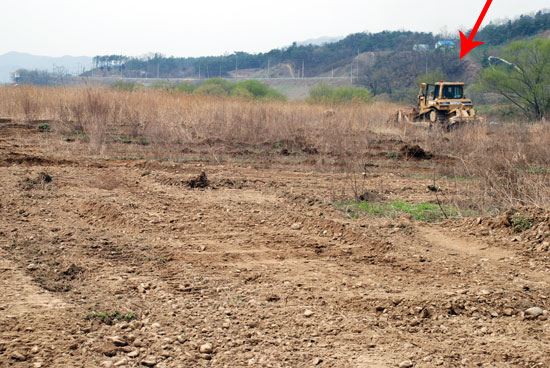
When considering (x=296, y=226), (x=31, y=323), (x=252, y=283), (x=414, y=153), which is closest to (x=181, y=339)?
(x=31, y=323)

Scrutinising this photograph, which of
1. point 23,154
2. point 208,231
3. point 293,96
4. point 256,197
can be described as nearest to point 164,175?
point 256,197

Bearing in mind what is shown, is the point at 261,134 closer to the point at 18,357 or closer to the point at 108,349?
the point at 108,349

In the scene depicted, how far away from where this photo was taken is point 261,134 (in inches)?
685

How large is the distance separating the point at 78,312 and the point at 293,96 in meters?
66.9

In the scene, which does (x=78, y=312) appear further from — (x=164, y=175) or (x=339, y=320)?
(x=164, y=175)

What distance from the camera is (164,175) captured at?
9.98m

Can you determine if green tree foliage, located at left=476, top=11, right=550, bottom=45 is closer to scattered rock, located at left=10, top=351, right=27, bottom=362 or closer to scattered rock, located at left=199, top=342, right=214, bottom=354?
scattered rock, located at left=199, top=342, right=214, bottom=354

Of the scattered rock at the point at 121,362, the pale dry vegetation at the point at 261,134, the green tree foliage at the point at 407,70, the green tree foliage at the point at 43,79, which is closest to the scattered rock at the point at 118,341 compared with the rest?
the scattered rock at the point at 121,362

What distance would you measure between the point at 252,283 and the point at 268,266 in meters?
0.51

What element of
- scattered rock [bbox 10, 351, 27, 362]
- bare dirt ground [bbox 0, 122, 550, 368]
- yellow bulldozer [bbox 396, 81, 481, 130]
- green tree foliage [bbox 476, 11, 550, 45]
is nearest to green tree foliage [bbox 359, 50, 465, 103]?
green tree foliage [bbox 476, 11, 550, 45]

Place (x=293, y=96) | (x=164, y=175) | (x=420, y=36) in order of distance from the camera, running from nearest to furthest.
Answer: (x=164, y=175), (x=293, y=96), (x=420, y=36)

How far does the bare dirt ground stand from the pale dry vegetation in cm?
196

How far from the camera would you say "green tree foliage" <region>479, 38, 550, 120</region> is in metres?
30.7

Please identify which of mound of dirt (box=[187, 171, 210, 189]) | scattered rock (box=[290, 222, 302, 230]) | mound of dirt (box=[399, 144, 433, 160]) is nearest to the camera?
scattered rock (box=[290, 222, 302, 230])
